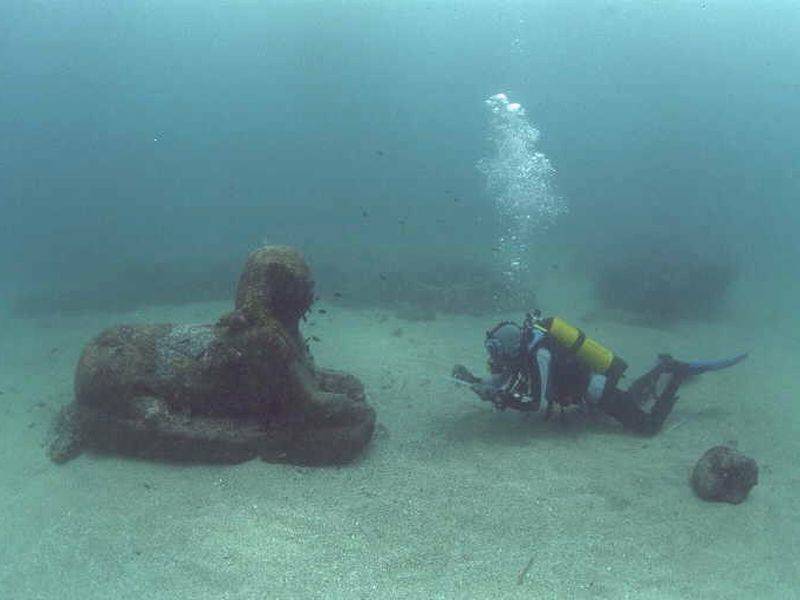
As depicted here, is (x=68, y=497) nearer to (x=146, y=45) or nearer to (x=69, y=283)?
(x=69, y=283)

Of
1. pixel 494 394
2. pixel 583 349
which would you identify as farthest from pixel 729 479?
pixel 494 394

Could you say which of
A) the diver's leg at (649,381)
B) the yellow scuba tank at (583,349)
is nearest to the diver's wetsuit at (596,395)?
the yellow scuba tank at (583,349)

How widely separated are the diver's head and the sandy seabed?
3.80 ft

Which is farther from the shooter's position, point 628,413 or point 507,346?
point 628,413

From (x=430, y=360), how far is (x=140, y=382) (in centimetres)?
704

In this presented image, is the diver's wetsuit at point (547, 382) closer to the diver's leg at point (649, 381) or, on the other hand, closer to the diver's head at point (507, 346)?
the diver's head at point (507, 346)

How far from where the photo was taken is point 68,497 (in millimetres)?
7117

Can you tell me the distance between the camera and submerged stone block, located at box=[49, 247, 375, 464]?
25.0ft

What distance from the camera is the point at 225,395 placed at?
25.5ft

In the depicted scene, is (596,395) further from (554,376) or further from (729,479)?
(729,479)

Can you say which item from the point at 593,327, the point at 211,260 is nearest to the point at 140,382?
the point at 593,327

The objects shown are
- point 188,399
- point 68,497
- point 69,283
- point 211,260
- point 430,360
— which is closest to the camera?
point 68,497

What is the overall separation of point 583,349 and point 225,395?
5586 millimetres

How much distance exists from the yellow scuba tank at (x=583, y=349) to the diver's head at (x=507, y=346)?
0.69 m
